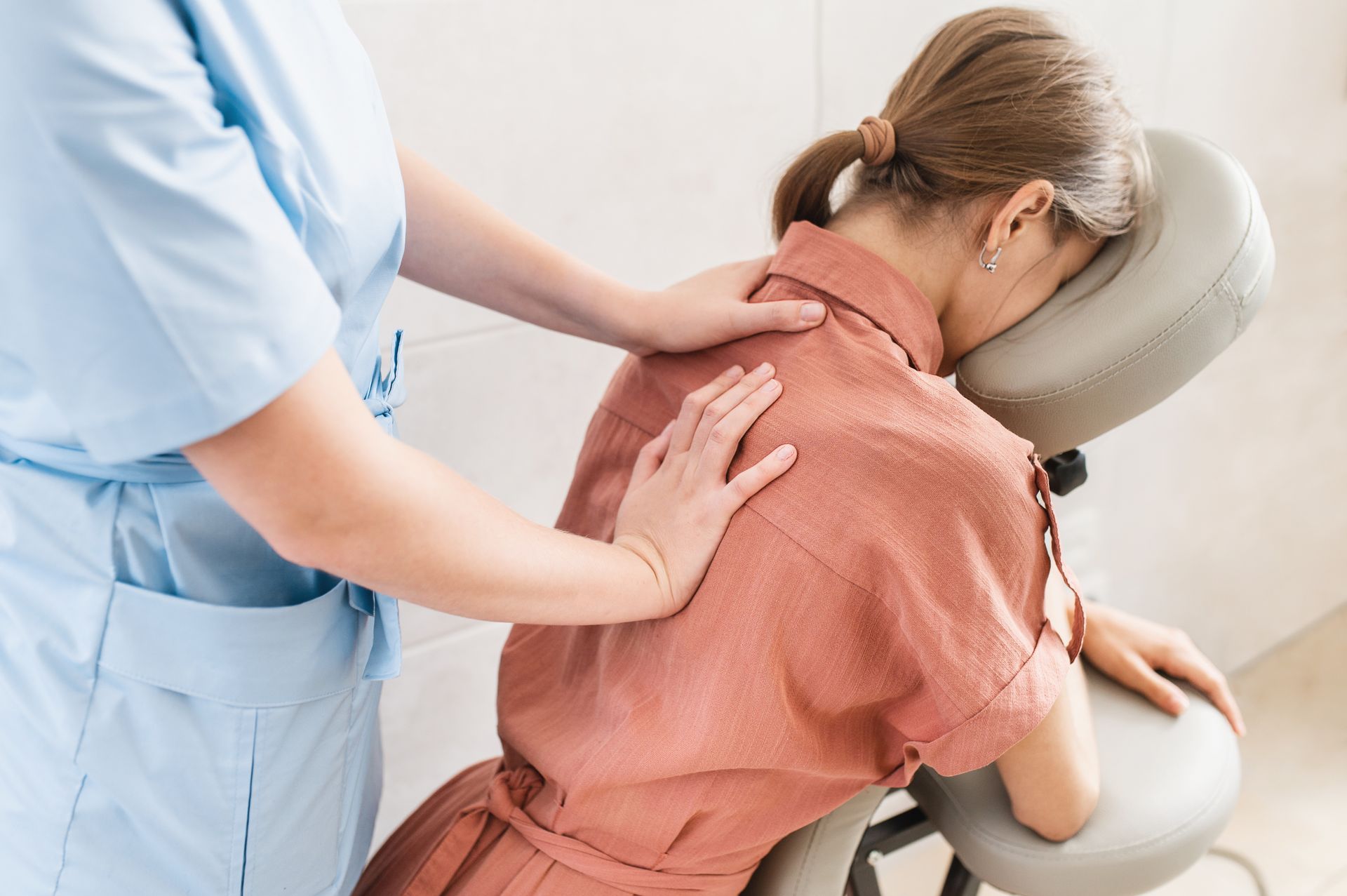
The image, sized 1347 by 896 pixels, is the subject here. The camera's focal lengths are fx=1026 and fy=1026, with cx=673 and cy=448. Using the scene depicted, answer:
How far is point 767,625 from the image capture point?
0.75 meters

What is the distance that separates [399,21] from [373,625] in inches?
29.0

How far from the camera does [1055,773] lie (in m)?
0.94

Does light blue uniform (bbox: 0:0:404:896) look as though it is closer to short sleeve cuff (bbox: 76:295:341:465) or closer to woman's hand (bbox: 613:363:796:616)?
short sleeve cuff (bbox: 76:295:341:465)

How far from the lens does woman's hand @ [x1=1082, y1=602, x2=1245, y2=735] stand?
3.79 ft

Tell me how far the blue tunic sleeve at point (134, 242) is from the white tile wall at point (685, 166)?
76 centimetres

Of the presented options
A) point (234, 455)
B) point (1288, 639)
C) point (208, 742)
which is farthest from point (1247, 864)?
point (234, 455)

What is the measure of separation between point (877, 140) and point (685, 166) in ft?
2.03

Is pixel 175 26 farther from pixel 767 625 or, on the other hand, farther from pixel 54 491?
pixel 767 625

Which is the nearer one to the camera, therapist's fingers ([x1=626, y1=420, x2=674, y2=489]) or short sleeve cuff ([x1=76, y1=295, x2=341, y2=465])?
short sleeve cuff ([x1=76, y1=295, x2=341, y2=465])

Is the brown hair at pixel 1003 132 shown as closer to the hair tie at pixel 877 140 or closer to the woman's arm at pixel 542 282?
the hair tie at pixel 877 140

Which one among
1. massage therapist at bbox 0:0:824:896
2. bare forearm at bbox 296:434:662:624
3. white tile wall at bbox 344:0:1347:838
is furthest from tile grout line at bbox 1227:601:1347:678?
bare forearm at bbox 296:434:662:624

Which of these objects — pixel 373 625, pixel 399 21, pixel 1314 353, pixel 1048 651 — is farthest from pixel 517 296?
pixel 1314 353

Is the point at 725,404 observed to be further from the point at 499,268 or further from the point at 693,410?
the point at 499,268

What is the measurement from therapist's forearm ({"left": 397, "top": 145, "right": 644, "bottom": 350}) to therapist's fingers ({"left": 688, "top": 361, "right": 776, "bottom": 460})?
163mm
